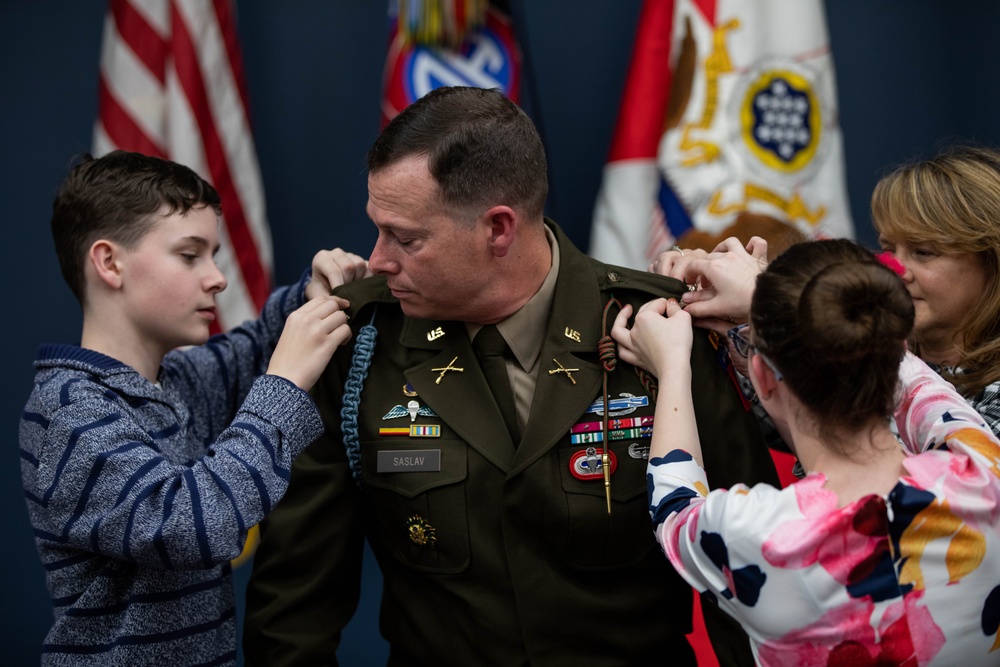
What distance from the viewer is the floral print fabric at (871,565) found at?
124 cm

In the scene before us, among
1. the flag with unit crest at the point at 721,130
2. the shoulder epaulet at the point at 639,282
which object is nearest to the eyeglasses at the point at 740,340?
the shoulder epaulet at the point at 639,282

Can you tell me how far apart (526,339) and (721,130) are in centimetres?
158

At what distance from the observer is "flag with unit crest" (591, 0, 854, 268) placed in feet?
10.1

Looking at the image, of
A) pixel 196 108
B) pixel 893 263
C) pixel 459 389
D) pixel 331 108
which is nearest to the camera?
pixel 459 389

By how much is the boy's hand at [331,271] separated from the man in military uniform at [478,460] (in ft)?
0.59

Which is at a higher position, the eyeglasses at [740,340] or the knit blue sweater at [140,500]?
the eyeglasses at [740,340]

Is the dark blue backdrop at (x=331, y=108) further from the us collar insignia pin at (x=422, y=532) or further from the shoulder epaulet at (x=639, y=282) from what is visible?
the us collar insignia pin at (x=422, y=532)

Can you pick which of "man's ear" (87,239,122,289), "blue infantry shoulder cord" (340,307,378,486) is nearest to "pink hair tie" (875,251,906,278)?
"blue infantry shoulder cord" (340,307,378,486)

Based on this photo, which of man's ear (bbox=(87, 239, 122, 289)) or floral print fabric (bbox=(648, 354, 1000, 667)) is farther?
man's ear (bbox=(87, 239, 122, 289))

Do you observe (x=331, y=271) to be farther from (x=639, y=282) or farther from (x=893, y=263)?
(x=893, y=263)

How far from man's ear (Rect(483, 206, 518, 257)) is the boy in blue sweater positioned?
0.29 meters

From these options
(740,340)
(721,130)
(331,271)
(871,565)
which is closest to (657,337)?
(740,340)

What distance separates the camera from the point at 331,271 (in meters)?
1.88

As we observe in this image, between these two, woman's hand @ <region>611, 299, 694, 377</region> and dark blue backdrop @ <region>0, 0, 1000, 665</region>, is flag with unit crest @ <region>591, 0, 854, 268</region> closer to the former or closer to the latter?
dark blue backdrop @ <region>0, 0, 1000, 665</region>
